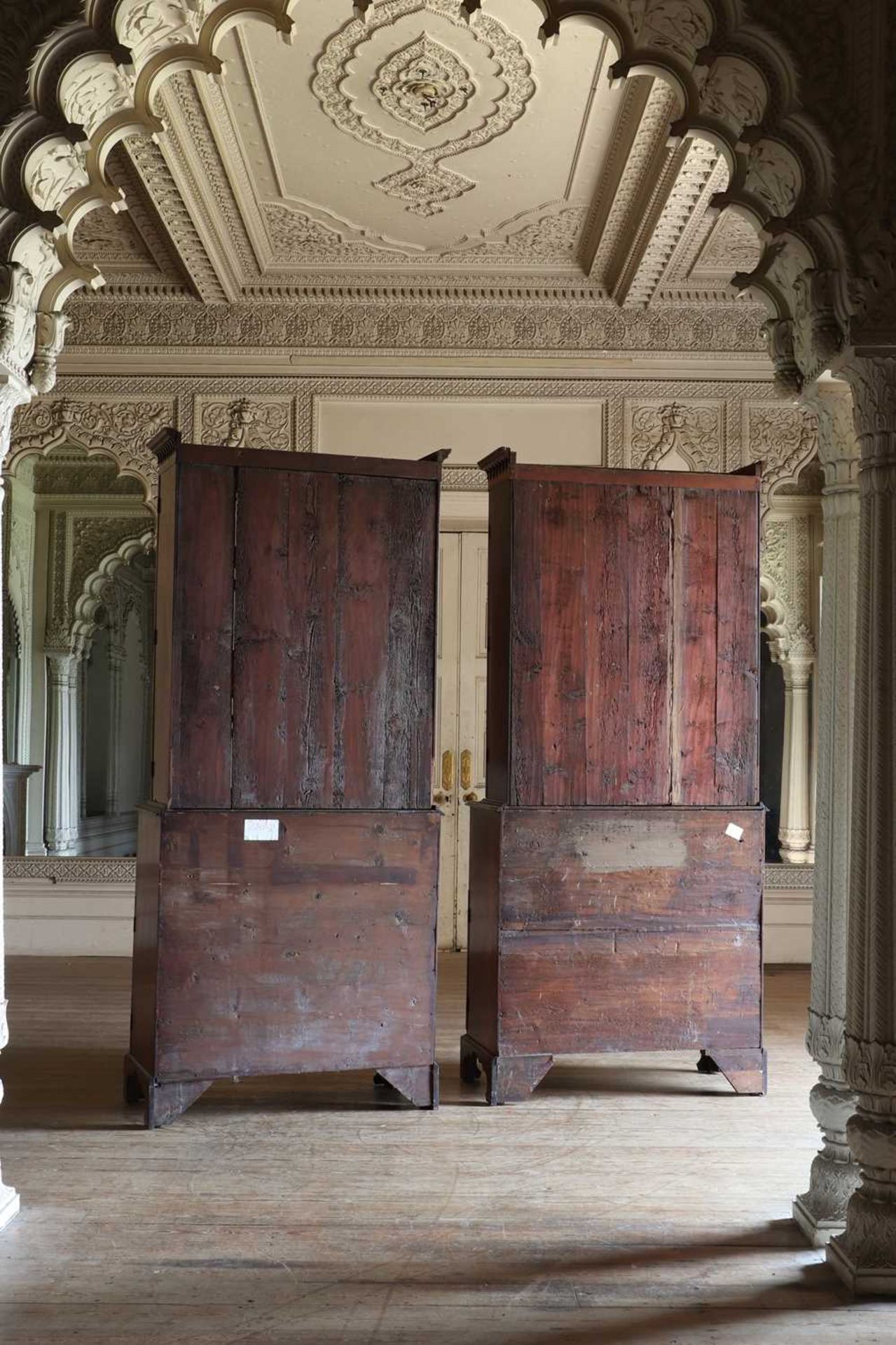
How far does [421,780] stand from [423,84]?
2940mm

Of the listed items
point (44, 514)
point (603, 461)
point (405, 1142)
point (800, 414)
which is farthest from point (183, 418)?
point (405, 1142)

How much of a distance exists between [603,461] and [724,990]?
3754 mm

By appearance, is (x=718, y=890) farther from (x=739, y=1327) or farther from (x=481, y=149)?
(x=481, y=149)

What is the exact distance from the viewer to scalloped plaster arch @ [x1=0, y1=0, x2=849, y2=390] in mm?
3055

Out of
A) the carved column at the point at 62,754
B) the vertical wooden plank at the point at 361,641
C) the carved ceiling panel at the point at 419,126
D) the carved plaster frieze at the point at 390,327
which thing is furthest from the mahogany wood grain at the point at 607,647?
the carved column at the point at 62,754

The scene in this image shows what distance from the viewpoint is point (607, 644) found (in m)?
4.87

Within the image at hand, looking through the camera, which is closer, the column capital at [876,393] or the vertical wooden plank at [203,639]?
the column capital at [876,393]

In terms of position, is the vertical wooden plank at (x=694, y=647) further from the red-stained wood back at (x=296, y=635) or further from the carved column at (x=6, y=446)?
the carved column at (x=6, y=446)

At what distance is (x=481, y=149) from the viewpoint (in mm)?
5910

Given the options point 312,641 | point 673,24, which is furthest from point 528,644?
point 673,24

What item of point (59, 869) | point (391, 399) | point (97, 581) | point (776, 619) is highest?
point (391, 399)

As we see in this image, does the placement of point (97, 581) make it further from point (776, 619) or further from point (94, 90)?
point (94, 90)

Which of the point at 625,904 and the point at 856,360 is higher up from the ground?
the point at 856,360

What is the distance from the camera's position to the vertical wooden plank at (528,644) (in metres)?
4.77
